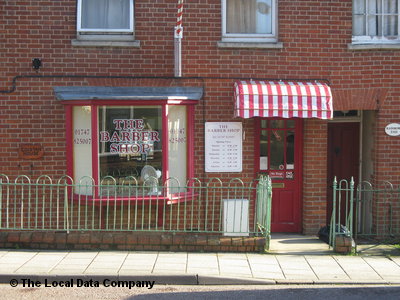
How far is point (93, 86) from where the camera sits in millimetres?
9695

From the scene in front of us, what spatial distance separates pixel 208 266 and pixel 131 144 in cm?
279

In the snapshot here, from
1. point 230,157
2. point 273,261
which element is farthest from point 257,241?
point 230,157

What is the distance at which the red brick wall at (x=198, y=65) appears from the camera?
9664 mm

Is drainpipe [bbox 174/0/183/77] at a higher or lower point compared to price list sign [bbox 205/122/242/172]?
higher

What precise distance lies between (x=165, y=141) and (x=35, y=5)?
325cm

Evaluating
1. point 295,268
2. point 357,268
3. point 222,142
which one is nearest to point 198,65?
point 222,142

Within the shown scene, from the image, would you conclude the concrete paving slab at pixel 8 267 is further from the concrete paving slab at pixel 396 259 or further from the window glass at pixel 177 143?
the concrete paving slab at pixel 396 259

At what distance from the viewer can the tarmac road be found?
680cm

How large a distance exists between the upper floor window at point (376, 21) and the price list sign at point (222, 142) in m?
2.78

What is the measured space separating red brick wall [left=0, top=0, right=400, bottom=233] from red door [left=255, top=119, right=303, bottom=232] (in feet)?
0.74

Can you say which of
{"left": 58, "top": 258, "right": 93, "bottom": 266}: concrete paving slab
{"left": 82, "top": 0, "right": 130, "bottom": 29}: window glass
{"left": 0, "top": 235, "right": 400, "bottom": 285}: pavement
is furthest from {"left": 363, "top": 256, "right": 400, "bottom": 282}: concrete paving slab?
{"left": 82, "top": 0, "right": 130, "bottom": 29}: window glass

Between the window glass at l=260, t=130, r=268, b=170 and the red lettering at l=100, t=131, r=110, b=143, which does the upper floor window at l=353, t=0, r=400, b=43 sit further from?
the red lettering at l=100, t=131, r=110, b=143

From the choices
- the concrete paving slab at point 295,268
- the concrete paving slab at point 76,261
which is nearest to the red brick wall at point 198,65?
the concrete paving slab at point 295,268

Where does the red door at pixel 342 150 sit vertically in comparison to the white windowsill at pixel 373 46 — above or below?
below
